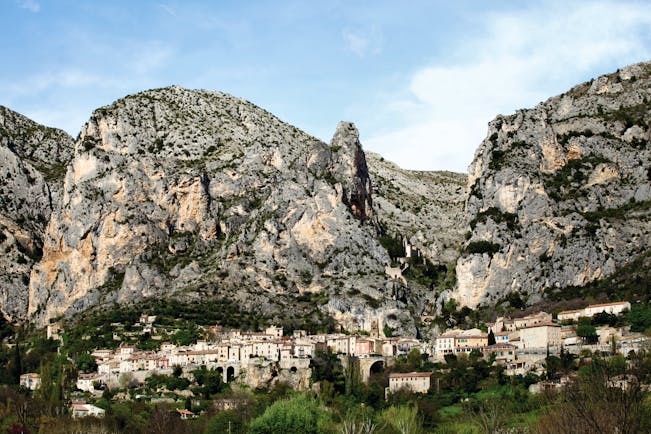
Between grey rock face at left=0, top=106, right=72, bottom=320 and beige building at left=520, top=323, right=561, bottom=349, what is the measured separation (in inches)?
3125

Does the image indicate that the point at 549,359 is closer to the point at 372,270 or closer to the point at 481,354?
the point at 481,354

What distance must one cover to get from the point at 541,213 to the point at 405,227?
3517cm

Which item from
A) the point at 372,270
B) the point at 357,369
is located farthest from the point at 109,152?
the point at 357,369

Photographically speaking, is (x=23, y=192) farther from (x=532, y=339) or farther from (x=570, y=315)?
(x=570, y=315)

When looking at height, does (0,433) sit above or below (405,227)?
below

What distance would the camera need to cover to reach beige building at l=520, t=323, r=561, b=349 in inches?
3942

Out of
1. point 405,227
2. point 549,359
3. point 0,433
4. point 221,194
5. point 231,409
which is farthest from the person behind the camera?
point 405,227

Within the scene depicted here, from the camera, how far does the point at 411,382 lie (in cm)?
9575

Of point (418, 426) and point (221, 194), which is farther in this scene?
point (221, 194)

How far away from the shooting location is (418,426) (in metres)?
71.6

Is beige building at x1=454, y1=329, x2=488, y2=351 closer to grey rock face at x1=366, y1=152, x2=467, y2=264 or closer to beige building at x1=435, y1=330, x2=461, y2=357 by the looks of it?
beige building at x1=435, y1=330, x2=461, y2=357

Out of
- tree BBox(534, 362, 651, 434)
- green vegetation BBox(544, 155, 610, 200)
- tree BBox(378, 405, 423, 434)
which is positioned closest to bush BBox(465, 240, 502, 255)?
green vegetation BBox(544, 155, 610, 200)

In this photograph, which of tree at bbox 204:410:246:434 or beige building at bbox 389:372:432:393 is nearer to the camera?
tree at bbox 204:410:246:434

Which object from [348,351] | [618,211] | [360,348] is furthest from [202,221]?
[618,211]
